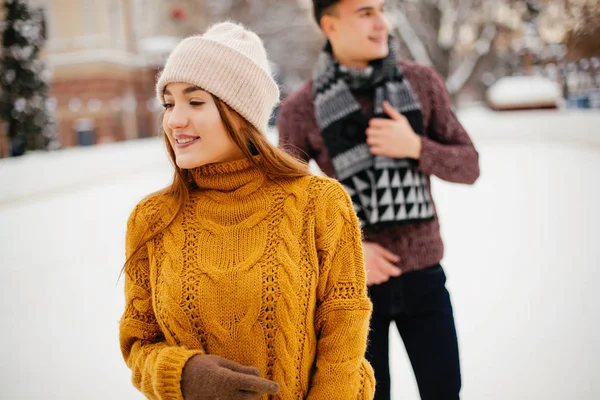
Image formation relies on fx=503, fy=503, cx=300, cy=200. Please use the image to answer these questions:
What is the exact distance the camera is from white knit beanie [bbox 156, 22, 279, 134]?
3.95ft

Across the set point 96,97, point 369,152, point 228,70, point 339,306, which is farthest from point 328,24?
point 96,97

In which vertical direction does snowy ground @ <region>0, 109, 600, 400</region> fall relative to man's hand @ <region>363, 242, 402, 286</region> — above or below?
below

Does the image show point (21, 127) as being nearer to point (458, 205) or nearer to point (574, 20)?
point (458, 205)

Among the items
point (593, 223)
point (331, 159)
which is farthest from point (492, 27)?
point (331, 159)

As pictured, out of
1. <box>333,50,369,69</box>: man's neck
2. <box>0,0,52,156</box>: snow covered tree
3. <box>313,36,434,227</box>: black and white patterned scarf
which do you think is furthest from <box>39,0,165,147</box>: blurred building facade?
<box>313,36,434,227</box>: black and white patterned scarf

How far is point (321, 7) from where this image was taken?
68.7 inches

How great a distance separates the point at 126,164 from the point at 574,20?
28.6ft

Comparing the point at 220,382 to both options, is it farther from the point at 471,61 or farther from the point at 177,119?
the point at 471,61

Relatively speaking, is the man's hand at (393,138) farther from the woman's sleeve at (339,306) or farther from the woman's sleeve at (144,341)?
the woman's sleeve at (144,341)

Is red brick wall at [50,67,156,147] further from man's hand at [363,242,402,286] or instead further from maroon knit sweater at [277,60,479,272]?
man's hand at [363,242,402,286]

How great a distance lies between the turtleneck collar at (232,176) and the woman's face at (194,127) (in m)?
0.04

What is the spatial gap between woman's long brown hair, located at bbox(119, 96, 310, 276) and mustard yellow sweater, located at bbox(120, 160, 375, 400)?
0.8 inches

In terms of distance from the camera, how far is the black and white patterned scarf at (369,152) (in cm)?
165

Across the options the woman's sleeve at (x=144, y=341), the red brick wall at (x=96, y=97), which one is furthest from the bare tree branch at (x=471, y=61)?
the woman's sleeve at (x=144, y=341)
